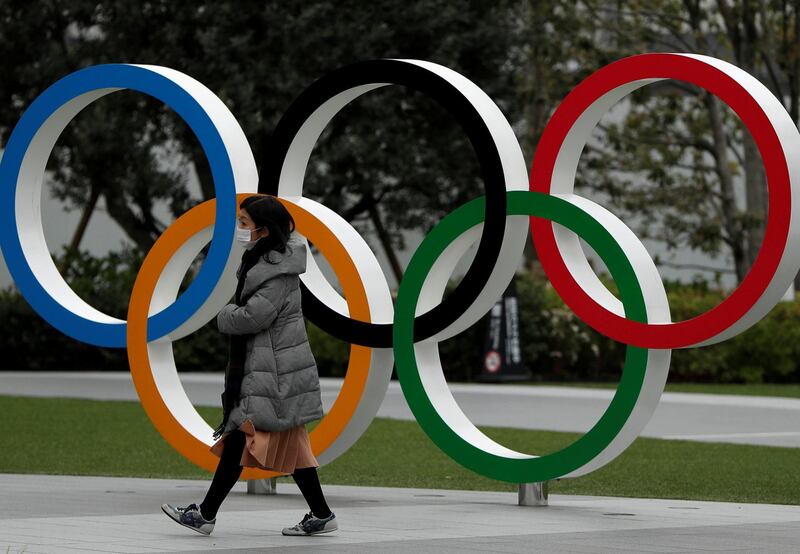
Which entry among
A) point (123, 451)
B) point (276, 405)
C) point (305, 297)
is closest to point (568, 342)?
point (123, 451)

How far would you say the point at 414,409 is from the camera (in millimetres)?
10133

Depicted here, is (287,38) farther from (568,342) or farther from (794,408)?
(794,408)

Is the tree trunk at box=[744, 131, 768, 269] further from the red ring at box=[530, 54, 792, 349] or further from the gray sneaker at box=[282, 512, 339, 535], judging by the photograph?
the gray sneaker at box=[282, 512, 339, 535]

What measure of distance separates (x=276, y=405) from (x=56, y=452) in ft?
20.8

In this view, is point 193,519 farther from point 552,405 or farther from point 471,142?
Answer: point 552,405

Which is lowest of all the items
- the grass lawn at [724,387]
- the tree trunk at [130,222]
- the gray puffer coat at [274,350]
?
the grass lawn at [724,387]

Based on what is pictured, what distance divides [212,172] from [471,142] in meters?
1.83

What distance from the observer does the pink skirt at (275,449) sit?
27.3ft

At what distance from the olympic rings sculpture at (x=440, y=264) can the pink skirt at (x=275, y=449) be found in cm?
164

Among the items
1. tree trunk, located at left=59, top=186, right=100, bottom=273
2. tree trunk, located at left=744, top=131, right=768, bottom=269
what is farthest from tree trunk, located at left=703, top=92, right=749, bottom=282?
tree trunk, located at left=59, top=186, right=100, bottom=273

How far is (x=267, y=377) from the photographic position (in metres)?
8.34

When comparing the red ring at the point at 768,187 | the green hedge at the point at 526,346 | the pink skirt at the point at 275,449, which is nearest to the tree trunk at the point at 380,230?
the green hedge at the point at 526,346

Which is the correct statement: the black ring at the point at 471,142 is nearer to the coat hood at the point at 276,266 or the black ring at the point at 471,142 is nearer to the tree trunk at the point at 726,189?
the coat hood at the point at 276,266

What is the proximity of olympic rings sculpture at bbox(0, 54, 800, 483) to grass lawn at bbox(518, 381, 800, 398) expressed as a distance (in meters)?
15.2
